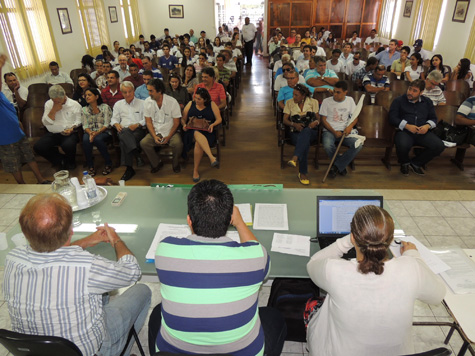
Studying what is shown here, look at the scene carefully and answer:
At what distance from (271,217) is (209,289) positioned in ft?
3.19

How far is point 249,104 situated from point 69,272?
6.47 m

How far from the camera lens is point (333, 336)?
4.73 ft

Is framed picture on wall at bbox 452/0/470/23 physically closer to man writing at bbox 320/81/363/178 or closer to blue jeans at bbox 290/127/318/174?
man writing at bbox 320/81/363/178

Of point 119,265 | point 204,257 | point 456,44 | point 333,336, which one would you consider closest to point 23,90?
point 119,265

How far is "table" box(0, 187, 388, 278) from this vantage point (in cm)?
184

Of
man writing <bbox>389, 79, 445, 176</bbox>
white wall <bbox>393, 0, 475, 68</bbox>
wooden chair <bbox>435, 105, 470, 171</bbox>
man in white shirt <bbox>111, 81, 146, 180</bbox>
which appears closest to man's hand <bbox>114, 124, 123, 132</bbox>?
man in white shirt <bbox>111, 81, 146, 180</bbox>

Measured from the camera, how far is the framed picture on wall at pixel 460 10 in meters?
7.54

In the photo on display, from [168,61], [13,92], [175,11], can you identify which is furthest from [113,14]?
[13,92]

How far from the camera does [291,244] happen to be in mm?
1941

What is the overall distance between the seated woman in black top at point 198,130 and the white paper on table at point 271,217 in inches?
84.0

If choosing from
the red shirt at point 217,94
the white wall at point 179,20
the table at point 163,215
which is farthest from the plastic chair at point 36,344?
the white wall at point 179,20

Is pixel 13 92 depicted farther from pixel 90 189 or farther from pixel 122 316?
pixel 122 316

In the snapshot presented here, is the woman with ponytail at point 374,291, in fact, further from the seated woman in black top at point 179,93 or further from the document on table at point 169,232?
the seated woman in black top at point 179,93

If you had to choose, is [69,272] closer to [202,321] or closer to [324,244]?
[202,321]
